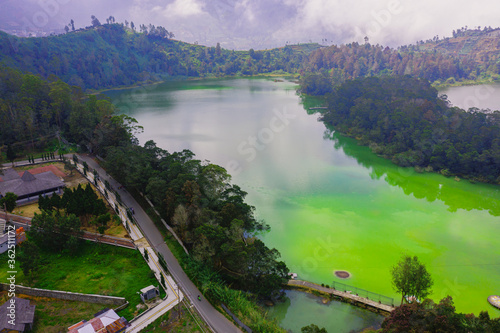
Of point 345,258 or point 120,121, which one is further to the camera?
point 120,121

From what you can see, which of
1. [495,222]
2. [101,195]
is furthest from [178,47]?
[495,222]

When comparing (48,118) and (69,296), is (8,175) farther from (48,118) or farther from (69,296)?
(48,118)

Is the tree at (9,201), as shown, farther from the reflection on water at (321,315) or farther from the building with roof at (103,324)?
the reflection on water at (321,315)

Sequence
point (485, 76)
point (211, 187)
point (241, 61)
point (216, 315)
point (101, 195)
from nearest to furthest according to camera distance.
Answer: point (216, 315)
point (211, 187)
point (101, 195)
point (485, 76)
point (241, 61)

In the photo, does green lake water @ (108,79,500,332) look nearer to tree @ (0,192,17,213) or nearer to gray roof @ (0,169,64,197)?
gray roof @ (0,169,64,197)

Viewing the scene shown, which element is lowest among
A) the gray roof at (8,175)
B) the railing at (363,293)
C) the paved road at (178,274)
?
the railing at (363,293)

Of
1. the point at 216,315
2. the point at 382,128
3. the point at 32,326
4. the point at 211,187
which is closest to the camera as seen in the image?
the point at 32,326

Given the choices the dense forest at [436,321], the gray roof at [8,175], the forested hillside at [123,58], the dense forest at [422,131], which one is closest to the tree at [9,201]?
the gray roof at [8,175]

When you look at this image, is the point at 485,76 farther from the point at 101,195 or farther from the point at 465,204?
the point at 101,195
